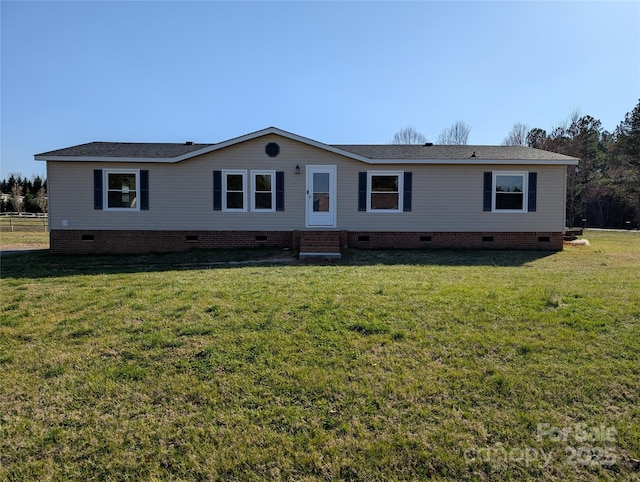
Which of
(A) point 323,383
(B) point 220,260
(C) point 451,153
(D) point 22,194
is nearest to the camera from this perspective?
(A) point 323,383

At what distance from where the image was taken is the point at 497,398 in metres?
3.16

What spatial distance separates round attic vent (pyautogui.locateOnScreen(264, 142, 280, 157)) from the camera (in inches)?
484

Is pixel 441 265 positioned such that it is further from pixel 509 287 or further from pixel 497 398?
pixel 497 398

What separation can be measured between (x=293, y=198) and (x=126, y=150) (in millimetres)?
5795

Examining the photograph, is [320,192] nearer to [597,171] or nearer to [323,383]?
[323,383]

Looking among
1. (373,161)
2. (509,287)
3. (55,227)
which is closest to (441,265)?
(509,287)

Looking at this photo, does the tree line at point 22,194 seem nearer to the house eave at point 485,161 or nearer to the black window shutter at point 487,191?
the house eave at point 485,161

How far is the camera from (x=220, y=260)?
1019cm

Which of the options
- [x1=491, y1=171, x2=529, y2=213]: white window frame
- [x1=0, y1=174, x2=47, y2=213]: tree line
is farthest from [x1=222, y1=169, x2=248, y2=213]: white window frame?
[x1=0, y1=174, x2=47, y2=213]: tree line

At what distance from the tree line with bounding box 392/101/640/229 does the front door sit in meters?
23.1

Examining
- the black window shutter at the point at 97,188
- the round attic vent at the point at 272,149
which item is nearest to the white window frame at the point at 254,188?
the round attic vent at the point at 272,149

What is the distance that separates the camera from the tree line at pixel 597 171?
30.0 m

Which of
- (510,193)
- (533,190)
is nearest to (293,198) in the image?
(510,193)

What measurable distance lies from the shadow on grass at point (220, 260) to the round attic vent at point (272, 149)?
2964 mm
